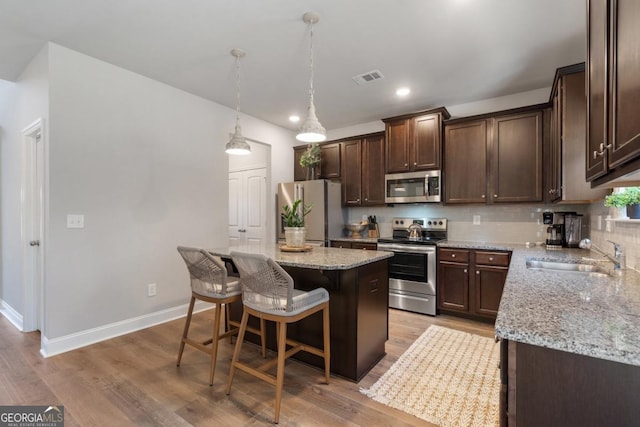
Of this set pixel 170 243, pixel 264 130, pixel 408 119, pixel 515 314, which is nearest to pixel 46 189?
pixel 170 243

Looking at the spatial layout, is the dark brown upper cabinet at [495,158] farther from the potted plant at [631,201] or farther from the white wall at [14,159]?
the white wall at [14,159]

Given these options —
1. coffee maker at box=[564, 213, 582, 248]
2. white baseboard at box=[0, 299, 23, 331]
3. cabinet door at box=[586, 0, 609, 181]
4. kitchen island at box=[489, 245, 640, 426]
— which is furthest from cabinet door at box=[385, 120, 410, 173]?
white baseboard at box=[0, 299, 23, 331]

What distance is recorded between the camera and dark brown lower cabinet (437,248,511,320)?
3.22 m

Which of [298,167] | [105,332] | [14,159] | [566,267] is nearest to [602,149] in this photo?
[566,267]

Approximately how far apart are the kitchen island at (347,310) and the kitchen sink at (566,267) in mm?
1099

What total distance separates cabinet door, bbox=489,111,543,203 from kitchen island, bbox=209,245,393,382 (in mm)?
2043

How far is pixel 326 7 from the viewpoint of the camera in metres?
2.14

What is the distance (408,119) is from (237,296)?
3154mm

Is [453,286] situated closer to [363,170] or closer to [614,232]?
[614,232]

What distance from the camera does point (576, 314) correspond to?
1010 millimetres

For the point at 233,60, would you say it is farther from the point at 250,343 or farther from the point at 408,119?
the point at 250,343

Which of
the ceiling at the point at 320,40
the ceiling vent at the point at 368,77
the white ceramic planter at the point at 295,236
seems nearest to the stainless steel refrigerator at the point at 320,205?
the ceiling at the point at 320,40

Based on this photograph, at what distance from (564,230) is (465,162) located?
49.5 inches

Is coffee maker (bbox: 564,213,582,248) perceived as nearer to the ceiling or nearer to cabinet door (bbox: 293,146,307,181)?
the ceiling
